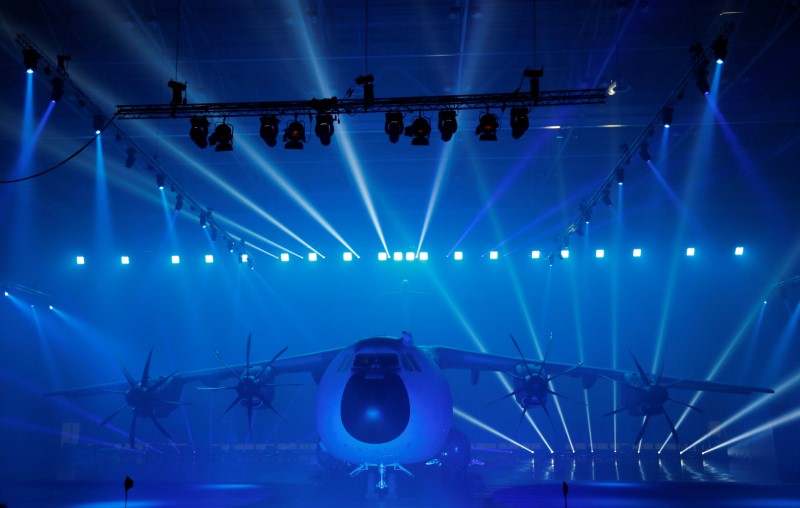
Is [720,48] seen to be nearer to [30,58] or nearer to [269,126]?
[269,126]

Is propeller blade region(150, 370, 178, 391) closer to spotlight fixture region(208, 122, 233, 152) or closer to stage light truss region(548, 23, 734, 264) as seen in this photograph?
spotlight fixture region(208, 122, 233, 152)

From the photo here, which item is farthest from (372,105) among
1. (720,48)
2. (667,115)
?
(667,115)

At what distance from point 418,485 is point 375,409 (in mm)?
Answer: 4675

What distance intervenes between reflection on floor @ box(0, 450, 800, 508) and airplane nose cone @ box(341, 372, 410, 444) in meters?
1.59

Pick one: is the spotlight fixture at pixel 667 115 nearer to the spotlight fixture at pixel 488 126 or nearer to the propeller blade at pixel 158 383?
the spotlight fixture at pixel 488 126

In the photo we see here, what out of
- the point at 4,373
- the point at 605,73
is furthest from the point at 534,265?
the point at 4,373

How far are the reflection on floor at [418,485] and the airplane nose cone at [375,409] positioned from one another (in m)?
1.59

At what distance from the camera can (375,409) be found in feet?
34.6

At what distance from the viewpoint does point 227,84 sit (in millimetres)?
15711

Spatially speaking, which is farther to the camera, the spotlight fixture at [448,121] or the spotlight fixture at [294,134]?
the spotlight fixture at [294,134]

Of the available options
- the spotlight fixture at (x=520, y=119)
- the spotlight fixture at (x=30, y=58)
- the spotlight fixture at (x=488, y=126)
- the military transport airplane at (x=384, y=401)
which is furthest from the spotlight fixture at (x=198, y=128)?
the spotlight fixture at (x=520, y=119)

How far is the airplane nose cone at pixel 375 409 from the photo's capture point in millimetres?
10531

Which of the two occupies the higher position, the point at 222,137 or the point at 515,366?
the point at 222,137

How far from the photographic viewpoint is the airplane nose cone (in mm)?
10531
